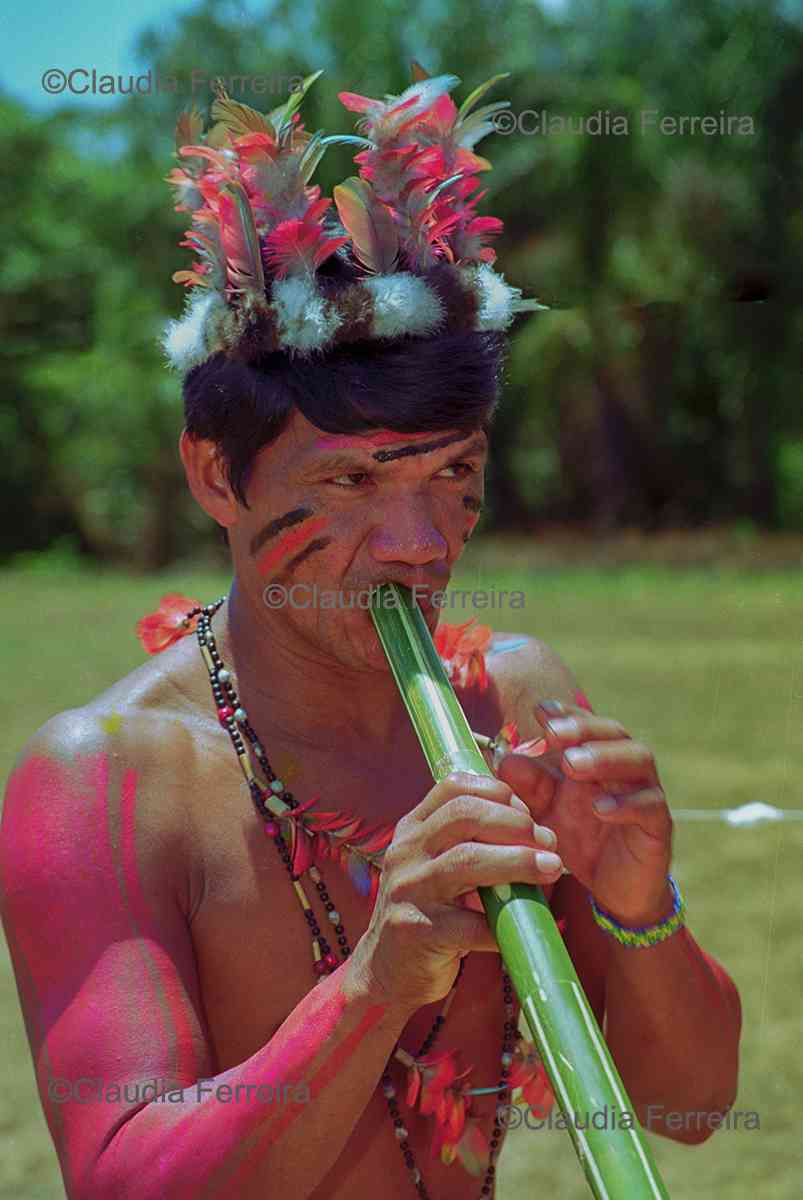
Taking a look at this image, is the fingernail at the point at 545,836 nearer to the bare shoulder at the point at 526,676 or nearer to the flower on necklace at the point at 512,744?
the flower on necklace at the point at 512,744

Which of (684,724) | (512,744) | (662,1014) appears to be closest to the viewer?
(662,1014)

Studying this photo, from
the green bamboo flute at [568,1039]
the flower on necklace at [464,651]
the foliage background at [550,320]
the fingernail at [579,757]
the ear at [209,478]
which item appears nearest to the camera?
the green bamboo flute at [568,1039]

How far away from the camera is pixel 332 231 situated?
200cm

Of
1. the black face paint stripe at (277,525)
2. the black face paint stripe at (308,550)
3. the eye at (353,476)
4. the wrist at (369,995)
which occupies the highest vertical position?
the eye at (353,476)

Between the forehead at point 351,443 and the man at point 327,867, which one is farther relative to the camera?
the forehead at point 351,443

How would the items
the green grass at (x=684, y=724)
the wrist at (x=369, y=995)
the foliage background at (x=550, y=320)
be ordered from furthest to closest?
the foliage background at (x=550, y=320), the green grass at (x=684, y=724), the wrist at (x=369, y=995)

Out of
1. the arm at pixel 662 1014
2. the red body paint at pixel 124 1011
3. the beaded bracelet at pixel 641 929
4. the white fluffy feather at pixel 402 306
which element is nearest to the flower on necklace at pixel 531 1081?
the arm at pixel 662 1014

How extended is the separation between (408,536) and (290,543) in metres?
0.18

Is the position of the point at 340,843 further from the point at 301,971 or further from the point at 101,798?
the point at 101,798

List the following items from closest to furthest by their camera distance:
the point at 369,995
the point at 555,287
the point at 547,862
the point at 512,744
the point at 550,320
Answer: the point at 547,862
the point at 369,995
the point at 512,744
the point at 555,287
the point at 550,320

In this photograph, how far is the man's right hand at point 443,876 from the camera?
148cm

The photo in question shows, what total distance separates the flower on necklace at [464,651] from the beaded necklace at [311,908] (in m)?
0.39

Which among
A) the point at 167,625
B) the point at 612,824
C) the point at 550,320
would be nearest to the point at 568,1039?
the point at 612,824

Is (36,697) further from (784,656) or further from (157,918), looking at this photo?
(157,918)
